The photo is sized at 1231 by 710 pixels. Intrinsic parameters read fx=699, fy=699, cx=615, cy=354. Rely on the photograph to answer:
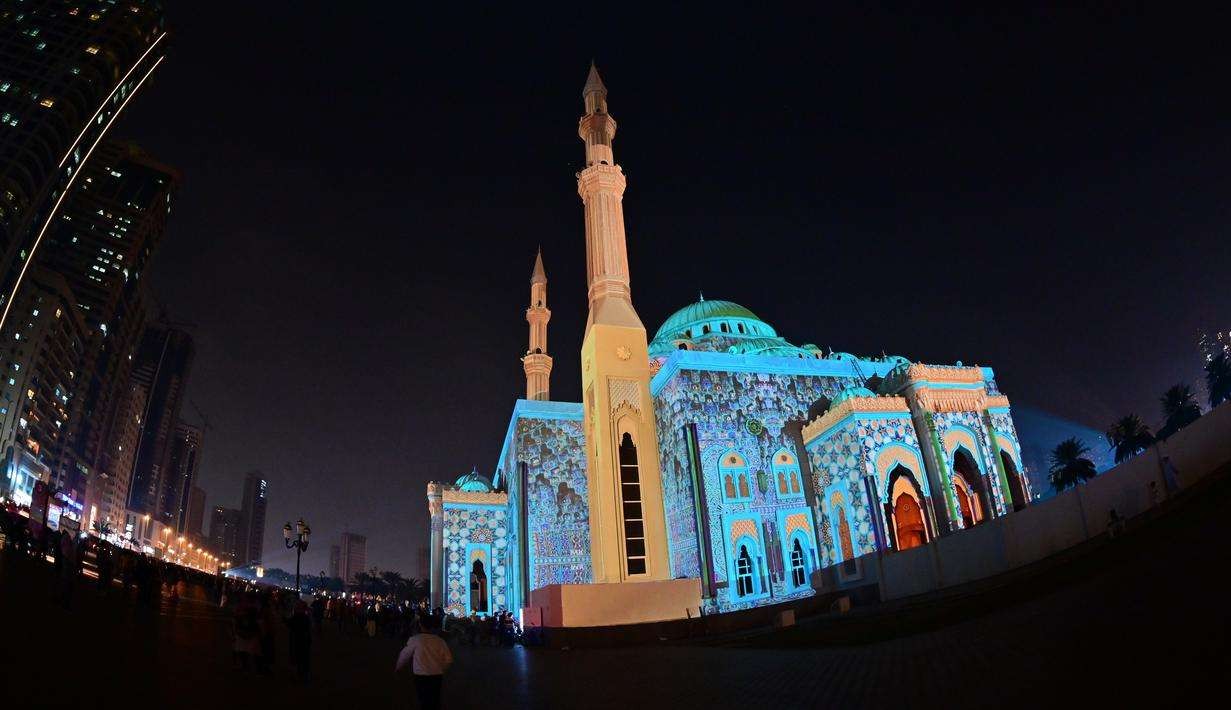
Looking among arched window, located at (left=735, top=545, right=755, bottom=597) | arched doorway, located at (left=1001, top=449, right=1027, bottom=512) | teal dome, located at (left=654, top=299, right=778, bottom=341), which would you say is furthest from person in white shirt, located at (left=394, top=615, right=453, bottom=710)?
teal dome, located at (left=654, top=299, right=778, bottom=341)

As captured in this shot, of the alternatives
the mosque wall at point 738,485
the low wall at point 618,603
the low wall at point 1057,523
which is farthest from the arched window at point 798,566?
the low wall at point 618,603

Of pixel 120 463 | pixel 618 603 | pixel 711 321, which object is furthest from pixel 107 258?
pixel 618 603

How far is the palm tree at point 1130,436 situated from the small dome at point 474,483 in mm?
34248

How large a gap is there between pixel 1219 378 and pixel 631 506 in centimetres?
3340

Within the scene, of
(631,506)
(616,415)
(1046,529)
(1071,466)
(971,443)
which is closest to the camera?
(1046,529)

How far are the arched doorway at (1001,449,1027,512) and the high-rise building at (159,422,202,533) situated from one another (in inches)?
5769

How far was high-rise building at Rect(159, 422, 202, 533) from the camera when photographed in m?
143

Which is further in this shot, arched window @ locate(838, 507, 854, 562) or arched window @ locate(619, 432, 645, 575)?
arched window @ locate(838, 507, 854, 562)

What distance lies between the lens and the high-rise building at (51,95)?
52094 mm

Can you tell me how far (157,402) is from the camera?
126 metres

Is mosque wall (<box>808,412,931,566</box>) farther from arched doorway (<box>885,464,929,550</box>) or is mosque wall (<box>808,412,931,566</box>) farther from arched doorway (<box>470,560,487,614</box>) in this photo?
arched doorway (<box>470,560,487,614</box>)

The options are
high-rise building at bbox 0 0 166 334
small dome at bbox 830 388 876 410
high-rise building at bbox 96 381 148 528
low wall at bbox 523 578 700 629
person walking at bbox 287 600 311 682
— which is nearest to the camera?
person walking at bbox 287 600 311 682

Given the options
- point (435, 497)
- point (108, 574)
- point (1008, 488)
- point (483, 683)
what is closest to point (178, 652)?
point (483, 683)

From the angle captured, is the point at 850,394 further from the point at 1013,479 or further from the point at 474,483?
the point at 474,483
